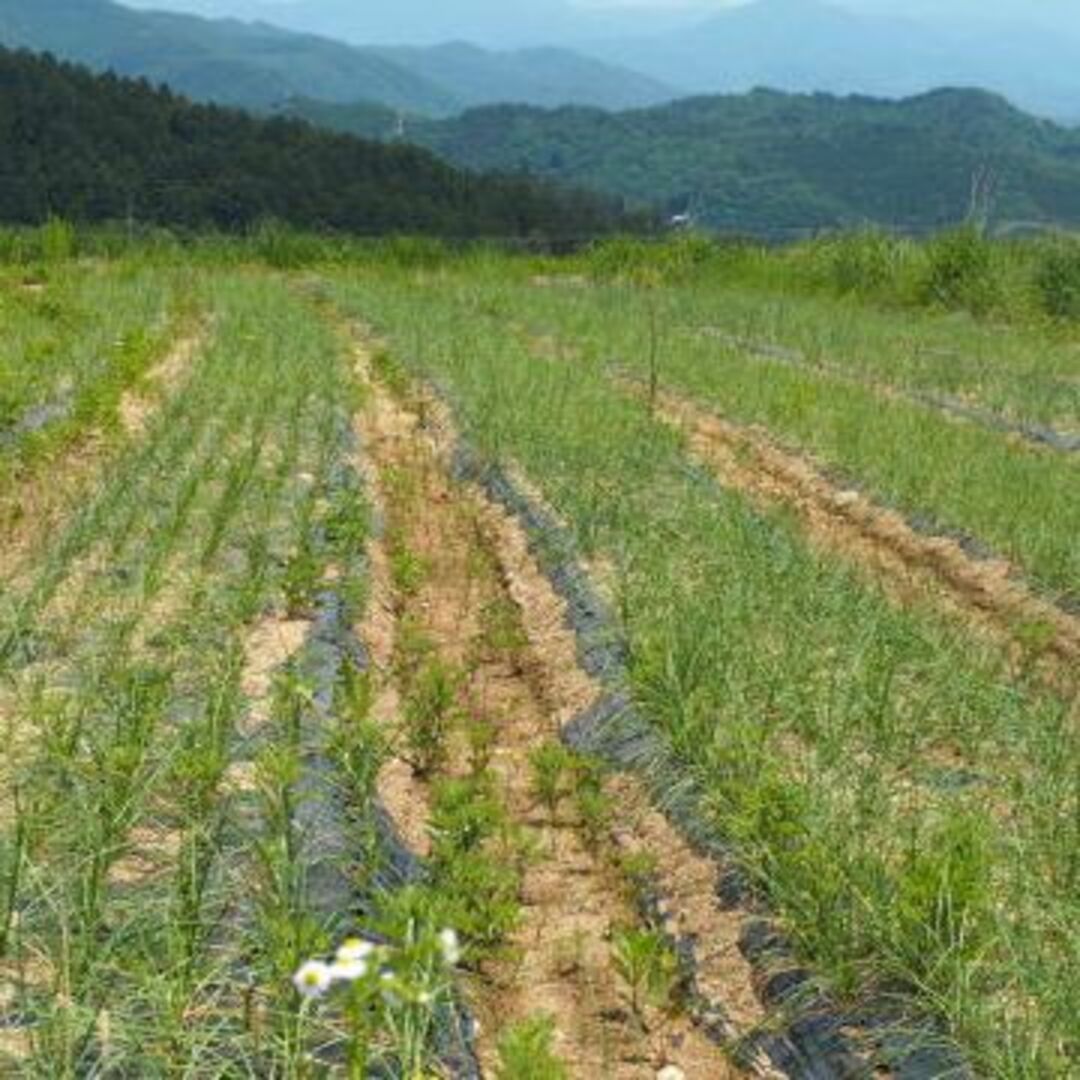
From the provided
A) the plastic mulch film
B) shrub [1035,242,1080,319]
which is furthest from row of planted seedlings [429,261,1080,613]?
shrub [1035,242,1080,319]

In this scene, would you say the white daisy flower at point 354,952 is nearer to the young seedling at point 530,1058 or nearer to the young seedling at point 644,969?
the young seedling at point 530,1058

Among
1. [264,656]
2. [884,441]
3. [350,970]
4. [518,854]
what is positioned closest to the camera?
[350,970]

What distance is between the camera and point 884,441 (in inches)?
395

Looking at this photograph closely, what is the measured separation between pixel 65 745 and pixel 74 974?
1.04 m

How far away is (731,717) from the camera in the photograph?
4.73m

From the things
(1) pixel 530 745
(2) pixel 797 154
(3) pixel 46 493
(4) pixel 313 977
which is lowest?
(1) pixel 530 745

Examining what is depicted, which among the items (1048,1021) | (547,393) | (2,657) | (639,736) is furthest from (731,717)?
(547,393)

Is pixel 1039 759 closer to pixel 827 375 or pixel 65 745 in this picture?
pixel 65 745

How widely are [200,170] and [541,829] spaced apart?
129 ft

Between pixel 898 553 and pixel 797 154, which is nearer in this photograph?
pixel 898 553

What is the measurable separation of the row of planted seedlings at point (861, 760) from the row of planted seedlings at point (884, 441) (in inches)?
44.1

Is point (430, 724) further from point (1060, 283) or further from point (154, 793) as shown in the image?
point (1060, 283)

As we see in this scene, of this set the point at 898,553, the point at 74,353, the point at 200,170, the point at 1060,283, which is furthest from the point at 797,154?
the point at 898,553

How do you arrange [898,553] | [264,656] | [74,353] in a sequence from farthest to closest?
1. [74,353]
2. [898,553]
3. [264,656]
